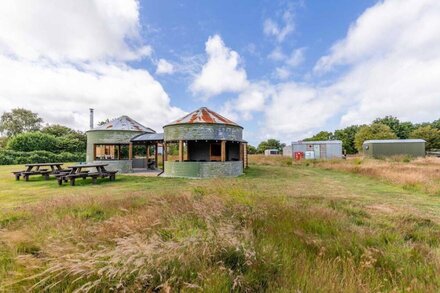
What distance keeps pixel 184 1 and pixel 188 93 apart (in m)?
10.4

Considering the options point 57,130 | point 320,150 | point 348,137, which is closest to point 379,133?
point 348,137

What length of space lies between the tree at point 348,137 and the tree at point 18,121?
→ 6729cm

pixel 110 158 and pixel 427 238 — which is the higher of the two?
pixel 110 158

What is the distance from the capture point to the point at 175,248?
216 centimetres

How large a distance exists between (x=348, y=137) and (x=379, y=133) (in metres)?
14.5

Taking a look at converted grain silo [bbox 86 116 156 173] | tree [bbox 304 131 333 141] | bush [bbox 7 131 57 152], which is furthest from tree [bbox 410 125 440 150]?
bush [bbox 7 131 57 152]

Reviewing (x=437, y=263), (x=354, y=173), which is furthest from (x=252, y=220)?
(x=354, y=173)

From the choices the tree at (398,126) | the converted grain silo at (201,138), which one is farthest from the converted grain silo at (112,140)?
the tree at (398,126)

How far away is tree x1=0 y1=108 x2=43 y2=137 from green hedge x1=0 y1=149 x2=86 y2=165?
2347cm

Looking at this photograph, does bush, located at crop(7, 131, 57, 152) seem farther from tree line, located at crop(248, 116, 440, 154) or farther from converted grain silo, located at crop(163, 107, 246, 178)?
tree line, located at crop(248, 116, 440, 154)

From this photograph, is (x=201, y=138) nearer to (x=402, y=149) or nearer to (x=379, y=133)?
(x=402, y=149)

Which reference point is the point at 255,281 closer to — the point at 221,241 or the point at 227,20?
the point at 221,241

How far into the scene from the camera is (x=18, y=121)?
44.7m

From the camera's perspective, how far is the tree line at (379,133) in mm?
40031
